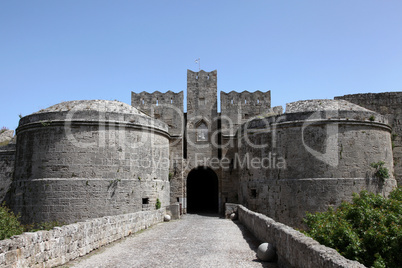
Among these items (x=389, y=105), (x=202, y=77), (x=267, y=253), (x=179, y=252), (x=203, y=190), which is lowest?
(x=203, y=190)

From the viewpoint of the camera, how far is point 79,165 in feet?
50.9

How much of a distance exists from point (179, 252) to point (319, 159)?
30.0 feet

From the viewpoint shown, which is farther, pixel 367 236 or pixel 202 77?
pixel 202 77

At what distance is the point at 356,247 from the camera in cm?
695

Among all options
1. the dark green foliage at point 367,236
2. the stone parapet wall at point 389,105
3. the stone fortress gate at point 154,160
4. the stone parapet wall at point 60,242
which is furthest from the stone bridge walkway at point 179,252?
the stone parapet wall at point 389,105

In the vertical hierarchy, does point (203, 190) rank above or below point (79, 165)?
below

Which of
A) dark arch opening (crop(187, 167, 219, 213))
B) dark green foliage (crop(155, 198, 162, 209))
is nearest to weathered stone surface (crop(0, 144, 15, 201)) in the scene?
dark green foliage (crop(155, 198, 162, 209))

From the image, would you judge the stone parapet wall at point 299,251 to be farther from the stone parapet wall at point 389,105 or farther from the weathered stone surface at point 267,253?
the stone parapet wall at point 389,105

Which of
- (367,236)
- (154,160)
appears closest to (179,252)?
(367,236)

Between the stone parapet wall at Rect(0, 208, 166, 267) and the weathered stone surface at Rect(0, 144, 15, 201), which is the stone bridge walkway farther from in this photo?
the weathered stone surface at Rect(0, 144, 15, 201)

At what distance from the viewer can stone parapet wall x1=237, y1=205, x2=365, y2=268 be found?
432 cm

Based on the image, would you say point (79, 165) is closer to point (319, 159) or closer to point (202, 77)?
point (202, 77)

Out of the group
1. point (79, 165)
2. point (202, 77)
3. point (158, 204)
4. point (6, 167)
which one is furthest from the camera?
point (202, 77)

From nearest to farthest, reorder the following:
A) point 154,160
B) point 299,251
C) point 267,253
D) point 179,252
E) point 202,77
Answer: point 299,251
point 267,253
point 179,252
point 154,160
point 202,77
